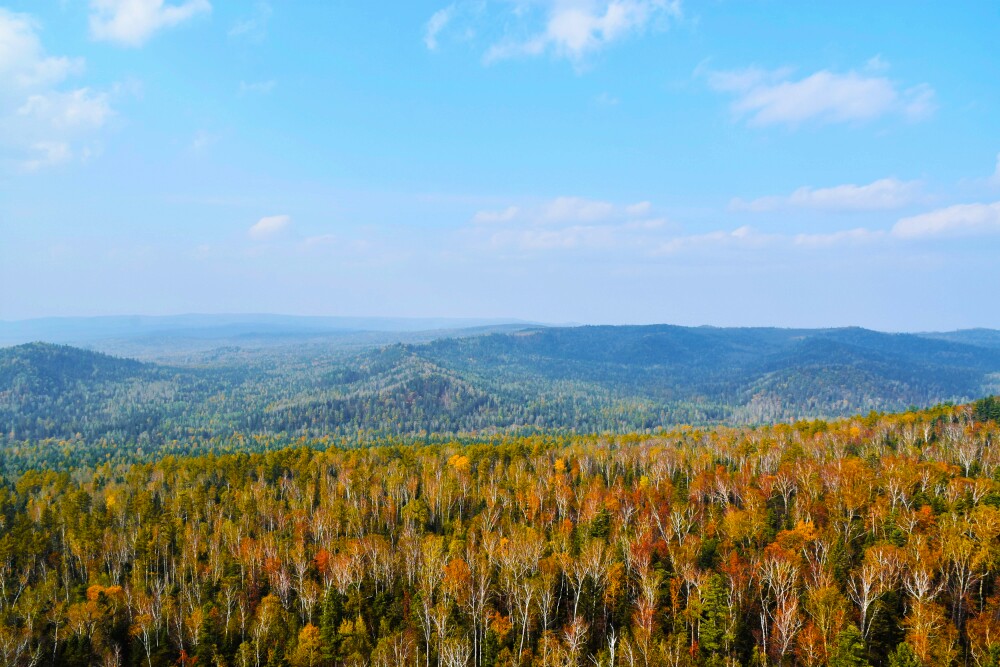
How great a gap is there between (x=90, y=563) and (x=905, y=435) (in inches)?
6117

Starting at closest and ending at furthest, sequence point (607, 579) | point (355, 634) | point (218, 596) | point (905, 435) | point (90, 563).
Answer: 1. point (355, 634)
2. point (607, 579)
3. point (218, 596)
4. point (90, 563)
5. point (905, 435)

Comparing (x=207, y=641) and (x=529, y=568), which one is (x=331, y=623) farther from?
(x=529, y=568)

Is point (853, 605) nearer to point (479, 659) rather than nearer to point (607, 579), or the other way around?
point (607, 579)

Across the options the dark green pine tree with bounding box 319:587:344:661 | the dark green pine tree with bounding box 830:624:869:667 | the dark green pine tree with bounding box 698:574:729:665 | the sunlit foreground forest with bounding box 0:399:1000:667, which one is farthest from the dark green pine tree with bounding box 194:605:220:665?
the dark green pine tree with bounding box 830:624:869:667

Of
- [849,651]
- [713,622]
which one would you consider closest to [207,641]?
[713,622]

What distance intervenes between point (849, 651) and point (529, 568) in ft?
107

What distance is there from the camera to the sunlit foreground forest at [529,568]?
167 ft

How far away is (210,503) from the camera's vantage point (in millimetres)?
99250

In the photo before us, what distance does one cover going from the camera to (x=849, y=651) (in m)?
42.5

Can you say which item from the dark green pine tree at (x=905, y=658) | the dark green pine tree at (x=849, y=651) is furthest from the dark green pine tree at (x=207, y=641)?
the dark green pine tree at (x=905, y=658)

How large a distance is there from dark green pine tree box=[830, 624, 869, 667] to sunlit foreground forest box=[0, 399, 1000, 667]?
197mm

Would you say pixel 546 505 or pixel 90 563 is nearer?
pixel 90 563

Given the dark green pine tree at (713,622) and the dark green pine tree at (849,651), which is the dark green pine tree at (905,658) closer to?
the dark green pine tree at (849,651)

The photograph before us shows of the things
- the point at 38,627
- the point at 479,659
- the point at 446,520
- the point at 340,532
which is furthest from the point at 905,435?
the point at 38,627
